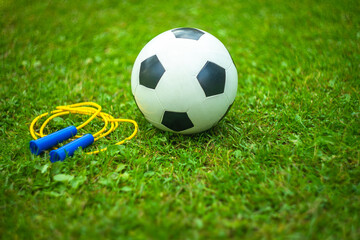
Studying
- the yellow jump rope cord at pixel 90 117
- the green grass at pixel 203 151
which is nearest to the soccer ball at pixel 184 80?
the green grass at pixel 203 151

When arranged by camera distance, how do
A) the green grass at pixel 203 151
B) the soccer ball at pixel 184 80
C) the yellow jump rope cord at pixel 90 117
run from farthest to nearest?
the yellow jump rope cord at pixel 90 117 → the soccer ball at pixel 184 80 → the green grass at pixel 203 151

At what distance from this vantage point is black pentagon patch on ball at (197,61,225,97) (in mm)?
2299

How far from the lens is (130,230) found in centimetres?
183

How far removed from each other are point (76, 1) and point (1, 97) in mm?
3462

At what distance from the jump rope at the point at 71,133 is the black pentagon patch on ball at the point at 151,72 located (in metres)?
0.61

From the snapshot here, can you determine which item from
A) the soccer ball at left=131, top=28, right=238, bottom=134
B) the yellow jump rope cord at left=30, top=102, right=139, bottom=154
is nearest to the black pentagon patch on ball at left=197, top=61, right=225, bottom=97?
the soccer ball at left=131, top=28, right=238, bottom=134

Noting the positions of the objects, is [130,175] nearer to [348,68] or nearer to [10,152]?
[10,152]

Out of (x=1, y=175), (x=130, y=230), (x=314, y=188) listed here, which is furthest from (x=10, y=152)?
(x=314, y=188)

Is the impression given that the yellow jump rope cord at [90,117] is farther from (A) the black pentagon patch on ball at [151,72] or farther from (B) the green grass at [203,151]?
(A) the black pentagon patch on ball at [151,72]

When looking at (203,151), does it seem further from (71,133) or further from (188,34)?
(71,133)

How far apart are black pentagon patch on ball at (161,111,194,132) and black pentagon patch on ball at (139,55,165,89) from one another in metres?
0.28

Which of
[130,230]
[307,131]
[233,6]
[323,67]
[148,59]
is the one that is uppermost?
[233,6]

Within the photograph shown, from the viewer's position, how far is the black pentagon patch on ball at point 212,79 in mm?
2299

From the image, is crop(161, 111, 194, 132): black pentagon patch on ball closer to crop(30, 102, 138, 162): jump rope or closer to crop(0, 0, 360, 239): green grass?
crop(0, 0, 360, 239): green grass
